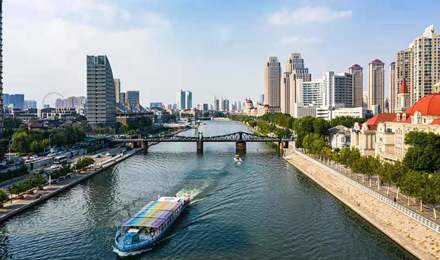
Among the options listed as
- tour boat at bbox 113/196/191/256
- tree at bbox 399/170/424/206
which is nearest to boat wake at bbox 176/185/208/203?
tour boat at bbox 113/196/191/256

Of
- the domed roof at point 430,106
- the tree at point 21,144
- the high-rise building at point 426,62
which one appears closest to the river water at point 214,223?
the domed roof at point 430,106

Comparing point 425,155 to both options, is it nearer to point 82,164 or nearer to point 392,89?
point 82,164

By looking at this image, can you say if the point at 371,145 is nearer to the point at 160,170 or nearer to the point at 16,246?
the point at 160,170

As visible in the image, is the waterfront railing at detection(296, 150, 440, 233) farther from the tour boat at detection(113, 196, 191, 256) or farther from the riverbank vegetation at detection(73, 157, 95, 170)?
the riverbank vegetation at detection(73, 157, 95, 170)

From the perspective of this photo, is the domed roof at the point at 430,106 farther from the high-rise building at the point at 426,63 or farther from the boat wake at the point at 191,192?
the high-rise building at the point at 426,63

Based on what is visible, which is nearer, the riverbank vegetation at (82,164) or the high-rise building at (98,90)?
the riverbank vegetation at (82,164)
